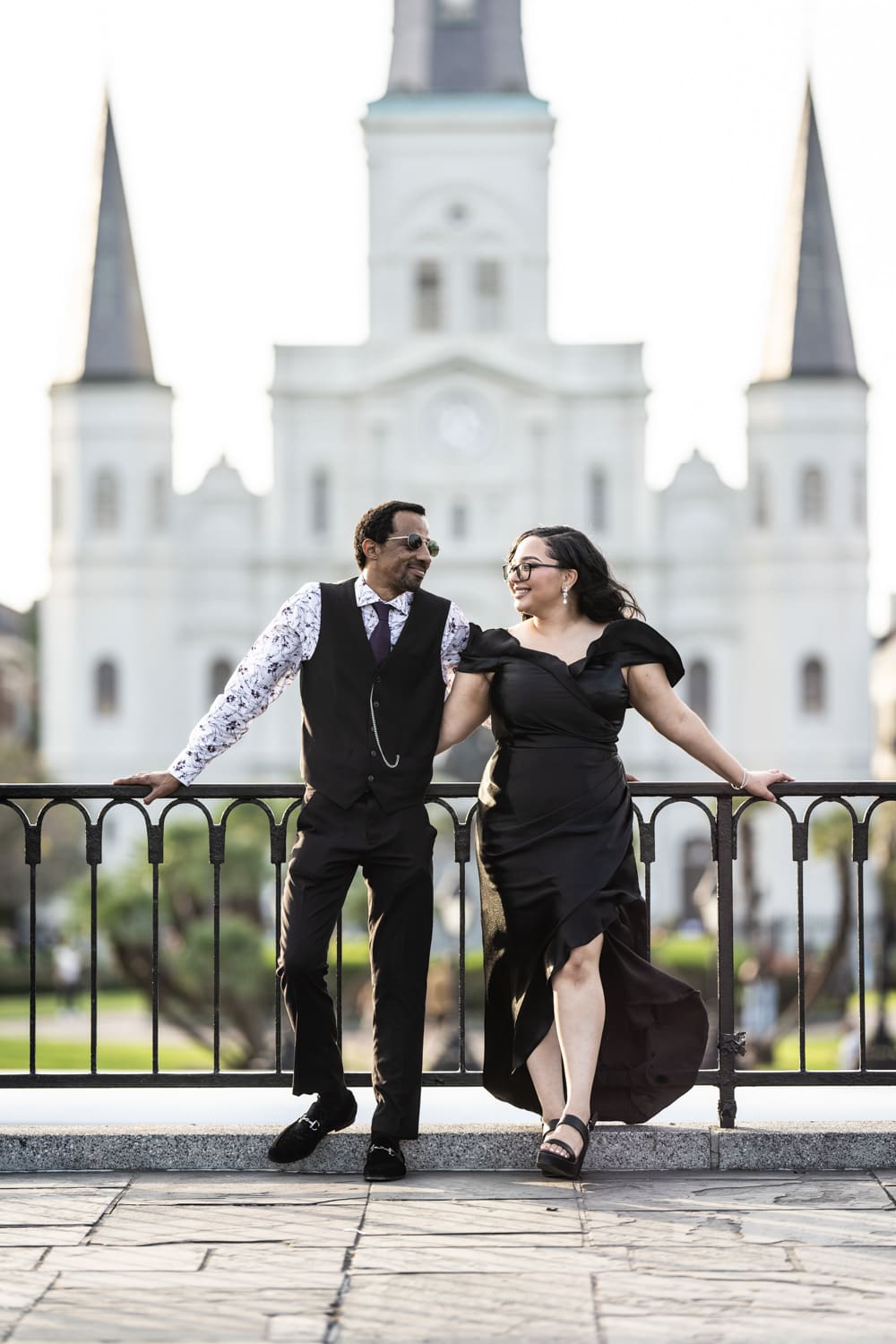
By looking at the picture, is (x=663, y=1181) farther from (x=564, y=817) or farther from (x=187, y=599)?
(x=187, y=599)

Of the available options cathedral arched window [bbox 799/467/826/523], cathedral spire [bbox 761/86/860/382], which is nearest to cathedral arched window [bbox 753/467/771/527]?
cathedral arched window [bbox 799/467/826/523]

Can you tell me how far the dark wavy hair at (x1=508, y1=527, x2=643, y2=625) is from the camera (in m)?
5.39

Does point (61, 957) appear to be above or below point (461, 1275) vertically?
below

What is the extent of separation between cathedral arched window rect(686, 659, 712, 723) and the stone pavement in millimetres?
45499

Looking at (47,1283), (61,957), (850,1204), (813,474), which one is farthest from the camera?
(813,474)

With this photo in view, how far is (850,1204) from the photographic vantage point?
501 centimetres

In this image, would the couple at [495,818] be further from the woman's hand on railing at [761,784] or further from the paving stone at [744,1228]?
the paving stone at [744,1228]

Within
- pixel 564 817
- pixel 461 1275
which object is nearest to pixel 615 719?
pixel 564 817

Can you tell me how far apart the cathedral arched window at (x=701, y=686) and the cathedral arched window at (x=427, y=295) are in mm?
10481

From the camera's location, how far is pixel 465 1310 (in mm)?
4129

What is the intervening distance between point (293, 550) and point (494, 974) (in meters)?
46.8

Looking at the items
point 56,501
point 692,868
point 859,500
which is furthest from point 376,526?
point 56,501

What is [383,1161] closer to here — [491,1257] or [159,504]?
[491,1257]

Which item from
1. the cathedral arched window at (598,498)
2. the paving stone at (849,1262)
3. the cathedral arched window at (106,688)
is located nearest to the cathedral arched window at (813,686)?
the cathedral arched window at (598,498)
